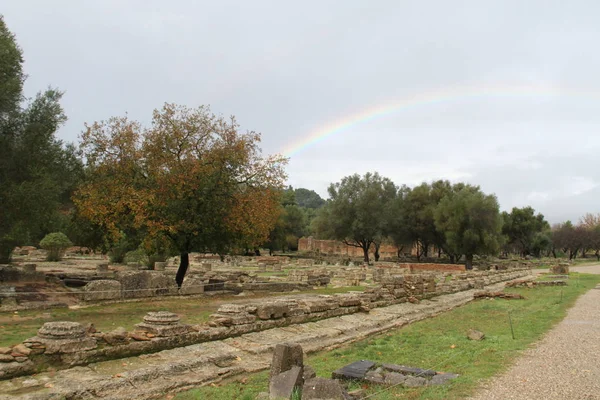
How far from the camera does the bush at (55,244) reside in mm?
32562

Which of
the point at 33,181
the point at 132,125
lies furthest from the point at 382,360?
the point at 132,125

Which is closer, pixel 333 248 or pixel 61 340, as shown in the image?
pixel 61 340

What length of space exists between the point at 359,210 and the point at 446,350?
147 ft

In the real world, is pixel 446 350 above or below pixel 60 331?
below

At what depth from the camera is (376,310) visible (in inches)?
590

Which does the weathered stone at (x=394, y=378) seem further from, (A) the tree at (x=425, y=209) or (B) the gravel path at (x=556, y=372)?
(A) the tree at (x=425, y=209)

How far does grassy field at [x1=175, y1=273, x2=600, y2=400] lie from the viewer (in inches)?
242

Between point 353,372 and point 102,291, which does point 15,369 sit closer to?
point 353,372

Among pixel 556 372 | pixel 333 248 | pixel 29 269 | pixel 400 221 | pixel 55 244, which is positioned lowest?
pixel 556 372

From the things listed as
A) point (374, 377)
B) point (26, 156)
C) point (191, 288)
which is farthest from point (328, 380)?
point (26, 156)

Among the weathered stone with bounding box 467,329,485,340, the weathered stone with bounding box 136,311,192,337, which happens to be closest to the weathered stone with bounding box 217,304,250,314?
the weathered stone with bounding box 136,311,192,337

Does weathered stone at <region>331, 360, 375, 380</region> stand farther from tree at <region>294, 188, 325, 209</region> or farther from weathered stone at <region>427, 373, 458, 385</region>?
tree at <region>294, 188, 325, 209</region>

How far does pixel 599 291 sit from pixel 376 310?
1420 cm

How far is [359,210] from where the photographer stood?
5344 centimetres
